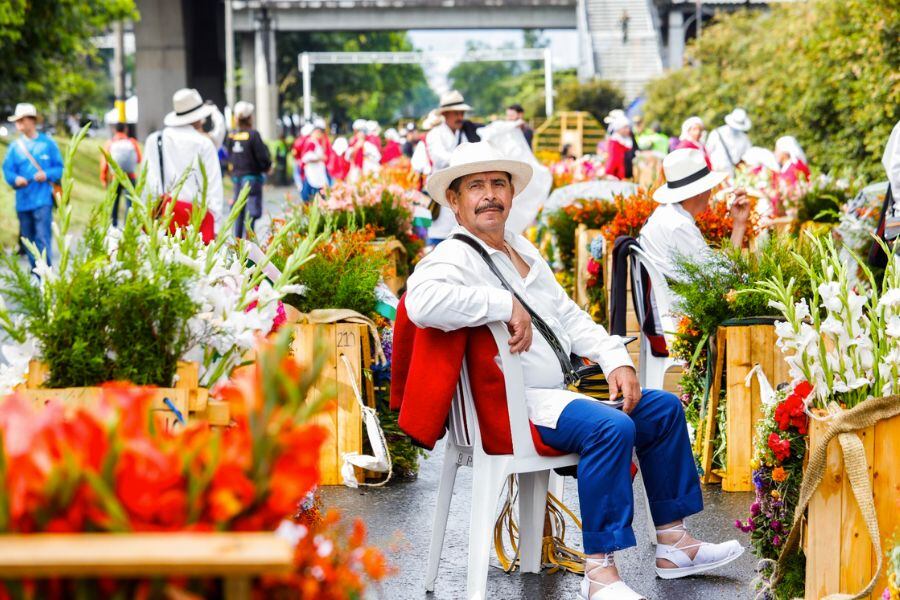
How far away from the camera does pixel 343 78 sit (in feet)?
295

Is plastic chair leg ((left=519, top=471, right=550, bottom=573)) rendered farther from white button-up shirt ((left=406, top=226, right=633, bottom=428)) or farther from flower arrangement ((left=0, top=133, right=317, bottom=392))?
flower arrangement ((left=0, top=133, right=317, bottom=392))

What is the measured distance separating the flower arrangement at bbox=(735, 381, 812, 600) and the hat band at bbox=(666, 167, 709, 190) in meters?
2.77

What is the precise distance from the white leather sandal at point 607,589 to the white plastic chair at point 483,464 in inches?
13.5

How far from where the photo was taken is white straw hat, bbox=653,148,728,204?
23.4 ft

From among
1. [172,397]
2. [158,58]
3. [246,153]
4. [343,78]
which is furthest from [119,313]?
[343,78]

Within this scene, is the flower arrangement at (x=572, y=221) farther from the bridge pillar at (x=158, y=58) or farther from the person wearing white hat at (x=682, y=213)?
the bridge pillar at (x=158, y=58)

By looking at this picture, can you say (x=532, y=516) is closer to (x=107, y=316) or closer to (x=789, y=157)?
(x=107, y=316)

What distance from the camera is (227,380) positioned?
11.7 ft

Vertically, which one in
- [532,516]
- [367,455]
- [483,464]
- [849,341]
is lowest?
[532,516]

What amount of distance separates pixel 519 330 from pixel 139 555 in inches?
112

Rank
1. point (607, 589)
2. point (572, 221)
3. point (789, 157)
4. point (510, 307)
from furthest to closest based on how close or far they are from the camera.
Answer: point (789, 157), point (572, 221), point (510, 307), point (607, 589)

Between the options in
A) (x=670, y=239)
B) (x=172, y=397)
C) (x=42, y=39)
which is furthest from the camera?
(x=42, y=39)

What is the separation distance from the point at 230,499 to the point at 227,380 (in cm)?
161

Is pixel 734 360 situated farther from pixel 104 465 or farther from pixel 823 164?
pixel 823 164
